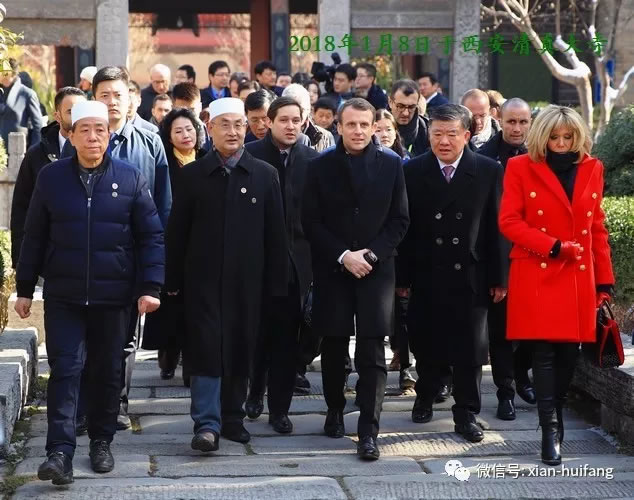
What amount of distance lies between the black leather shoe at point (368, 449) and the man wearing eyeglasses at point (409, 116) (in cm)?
338

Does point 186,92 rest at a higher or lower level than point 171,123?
higher

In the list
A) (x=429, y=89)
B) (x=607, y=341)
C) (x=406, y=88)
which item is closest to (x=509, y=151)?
(x=406, y=88)

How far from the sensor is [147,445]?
7.14 meters

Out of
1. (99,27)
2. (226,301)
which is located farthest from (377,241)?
(99,27)

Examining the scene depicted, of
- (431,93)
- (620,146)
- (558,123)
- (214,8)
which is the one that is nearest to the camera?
(558,123)

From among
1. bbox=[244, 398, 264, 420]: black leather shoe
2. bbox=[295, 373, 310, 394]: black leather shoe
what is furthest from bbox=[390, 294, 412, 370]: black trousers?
bbox=[244, 398, 264, 420]: black leather shoe

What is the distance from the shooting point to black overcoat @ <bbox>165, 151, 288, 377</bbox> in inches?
278

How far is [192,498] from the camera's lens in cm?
598

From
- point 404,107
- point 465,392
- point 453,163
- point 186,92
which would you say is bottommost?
point 465,392

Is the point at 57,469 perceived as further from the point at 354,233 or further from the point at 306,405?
the point at 306,405

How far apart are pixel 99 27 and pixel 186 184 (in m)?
11.5

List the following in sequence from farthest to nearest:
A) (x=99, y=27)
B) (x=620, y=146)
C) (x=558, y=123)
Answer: (x=99, y=27), (x=620, y=146), (x=558, y=123)

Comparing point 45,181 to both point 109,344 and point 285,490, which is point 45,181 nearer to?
point 109,344

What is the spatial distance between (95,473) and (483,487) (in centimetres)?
187
